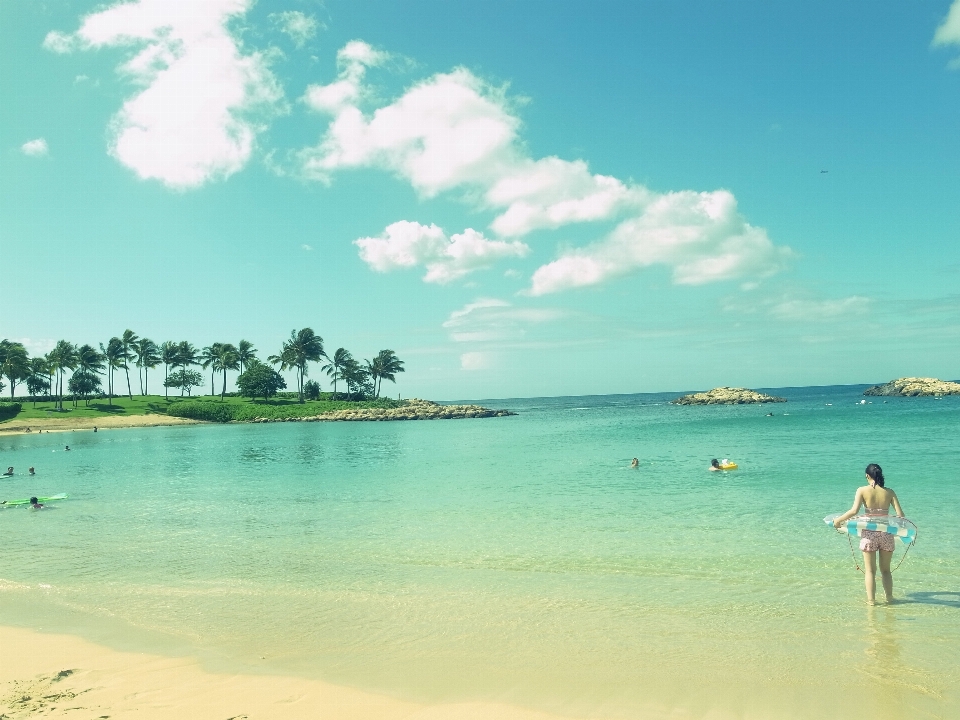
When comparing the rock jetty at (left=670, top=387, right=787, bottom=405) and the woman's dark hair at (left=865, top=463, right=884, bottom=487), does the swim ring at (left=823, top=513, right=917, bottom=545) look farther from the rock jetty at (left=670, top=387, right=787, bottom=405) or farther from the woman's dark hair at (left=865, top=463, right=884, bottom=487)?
the rock jetty at (left=670, top=387, right=787, bottom=405)

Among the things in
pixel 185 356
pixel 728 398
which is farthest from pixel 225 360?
pixel 728 398

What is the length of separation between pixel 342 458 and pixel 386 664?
35.4 meters

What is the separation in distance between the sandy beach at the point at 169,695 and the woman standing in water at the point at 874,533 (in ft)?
22.1

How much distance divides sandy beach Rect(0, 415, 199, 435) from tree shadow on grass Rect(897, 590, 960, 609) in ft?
344

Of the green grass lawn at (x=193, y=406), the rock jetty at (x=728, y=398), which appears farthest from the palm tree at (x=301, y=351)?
the rock jetty at (x=728, y=398)

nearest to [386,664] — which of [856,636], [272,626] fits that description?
[272,626]

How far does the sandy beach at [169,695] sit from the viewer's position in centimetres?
741

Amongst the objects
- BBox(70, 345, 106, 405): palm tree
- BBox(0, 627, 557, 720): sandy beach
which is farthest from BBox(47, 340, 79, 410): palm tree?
BBox(0, 627, 557, 720): sandy beach

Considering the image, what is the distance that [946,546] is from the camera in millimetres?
14531

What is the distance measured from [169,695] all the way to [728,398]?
143 metres

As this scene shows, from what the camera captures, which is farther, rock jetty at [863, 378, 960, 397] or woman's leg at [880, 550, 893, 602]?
rock jetty at [863, 378, 960, 397]

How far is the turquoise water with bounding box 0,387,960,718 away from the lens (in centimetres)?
826

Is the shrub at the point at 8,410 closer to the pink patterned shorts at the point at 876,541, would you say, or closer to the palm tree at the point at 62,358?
the palm tree at the point at 62,358

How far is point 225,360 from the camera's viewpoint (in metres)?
129
